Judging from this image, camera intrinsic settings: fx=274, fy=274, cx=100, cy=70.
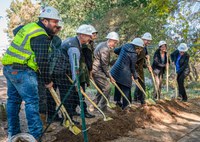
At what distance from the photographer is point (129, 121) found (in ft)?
16.5

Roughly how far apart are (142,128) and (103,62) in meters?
1.72

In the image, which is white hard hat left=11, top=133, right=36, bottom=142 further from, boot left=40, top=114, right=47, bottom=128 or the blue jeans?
boot left=40, top=114, right=47, bottom=128

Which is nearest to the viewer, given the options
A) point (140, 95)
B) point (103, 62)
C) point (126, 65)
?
point (103, 62)

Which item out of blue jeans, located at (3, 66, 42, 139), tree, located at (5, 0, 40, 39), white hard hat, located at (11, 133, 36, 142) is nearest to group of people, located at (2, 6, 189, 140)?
blue jeans, located at (3, 66, 42, 139)

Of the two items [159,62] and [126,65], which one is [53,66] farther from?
[159,62]

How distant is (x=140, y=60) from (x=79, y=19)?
13615mm

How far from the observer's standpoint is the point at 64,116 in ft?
15.2

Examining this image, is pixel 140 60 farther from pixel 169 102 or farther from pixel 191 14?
pixel 191 14

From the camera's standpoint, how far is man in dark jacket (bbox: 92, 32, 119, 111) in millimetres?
5934

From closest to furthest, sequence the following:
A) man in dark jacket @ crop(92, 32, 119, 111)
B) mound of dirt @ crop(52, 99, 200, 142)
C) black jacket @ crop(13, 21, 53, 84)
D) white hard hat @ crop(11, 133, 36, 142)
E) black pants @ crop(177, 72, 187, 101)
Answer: white hard hat @ crop(11, 133, 36, 142) < black jacket @ crop(13, 21, 53, 84) < mound of dirt @ crop(52, 99, 200, 142) < man in dark jacket @ crop(92, 32, 119, 111) < black pants @ crop(177, 72, 187, 101)

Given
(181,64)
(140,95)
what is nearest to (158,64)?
(181,64)

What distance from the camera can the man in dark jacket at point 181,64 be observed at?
7.89 meters

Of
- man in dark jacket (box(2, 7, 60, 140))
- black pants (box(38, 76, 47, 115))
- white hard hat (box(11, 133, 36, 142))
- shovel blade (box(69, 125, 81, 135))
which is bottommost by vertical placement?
shovel blade (box(69, 125, 81, 135))

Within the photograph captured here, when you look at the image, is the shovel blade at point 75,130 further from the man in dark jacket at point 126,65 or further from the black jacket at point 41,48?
the man in dark jacket at point 126,65
